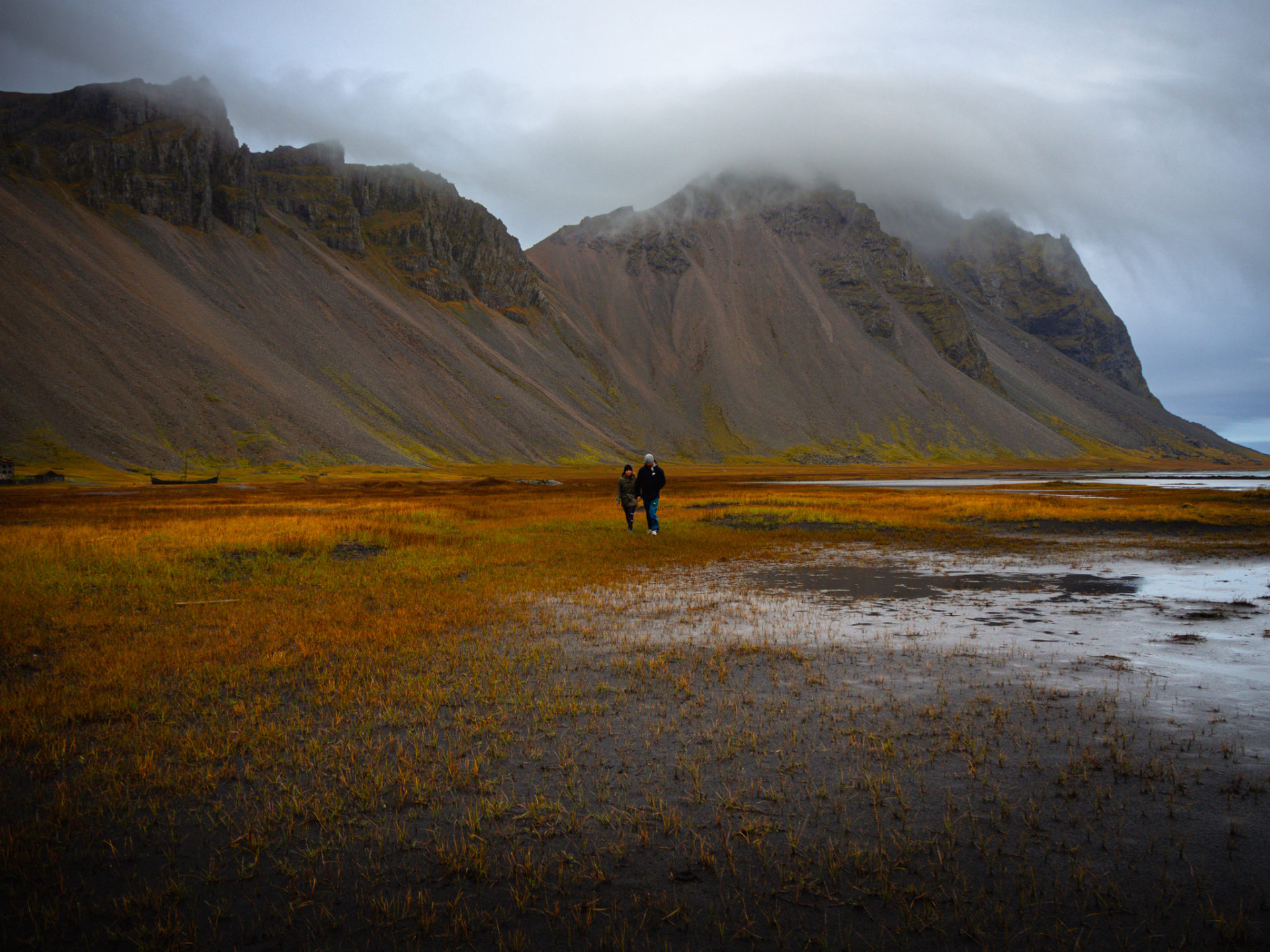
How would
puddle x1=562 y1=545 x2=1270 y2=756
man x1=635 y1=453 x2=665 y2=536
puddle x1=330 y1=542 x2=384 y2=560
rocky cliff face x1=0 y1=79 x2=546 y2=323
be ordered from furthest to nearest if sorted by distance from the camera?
rocky cliff face x1=0 y1=79 x2=546 y2=323 → man x1=635 y1=453 x2=665 y2=536 → puddle x1=330 y1=542 x2=384 y2=560 → puddle x1=562 y1=545 x2=1270 y2=756

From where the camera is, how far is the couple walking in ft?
77.3

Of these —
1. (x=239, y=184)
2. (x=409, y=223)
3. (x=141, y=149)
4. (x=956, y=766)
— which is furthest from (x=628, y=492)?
(x=409, y=223)

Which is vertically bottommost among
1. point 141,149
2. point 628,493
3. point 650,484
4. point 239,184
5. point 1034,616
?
point 1034,616

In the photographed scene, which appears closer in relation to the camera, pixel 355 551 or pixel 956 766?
pixel 956 766

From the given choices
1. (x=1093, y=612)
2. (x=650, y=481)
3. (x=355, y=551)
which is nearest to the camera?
(x=1093, y=612)

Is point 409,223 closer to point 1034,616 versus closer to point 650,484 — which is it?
point 650,484

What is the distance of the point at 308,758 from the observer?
6191 mm

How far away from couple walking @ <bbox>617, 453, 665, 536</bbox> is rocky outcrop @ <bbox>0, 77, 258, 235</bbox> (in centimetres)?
13544

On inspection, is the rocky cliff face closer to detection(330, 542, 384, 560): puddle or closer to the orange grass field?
detection(330, 542, 384, 560): puddle

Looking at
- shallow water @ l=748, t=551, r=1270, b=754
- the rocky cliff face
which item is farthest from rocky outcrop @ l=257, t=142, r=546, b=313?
shallow water @ l=748, t=551, r=1270, b=754

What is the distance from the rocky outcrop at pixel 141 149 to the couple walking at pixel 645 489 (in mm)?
135438

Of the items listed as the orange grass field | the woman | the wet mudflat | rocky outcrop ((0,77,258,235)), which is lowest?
the orange grass field

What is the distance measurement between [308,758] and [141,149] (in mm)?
164528

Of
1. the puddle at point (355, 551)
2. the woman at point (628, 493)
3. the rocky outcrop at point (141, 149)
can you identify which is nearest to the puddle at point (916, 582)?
the woman at point (628, 493)
